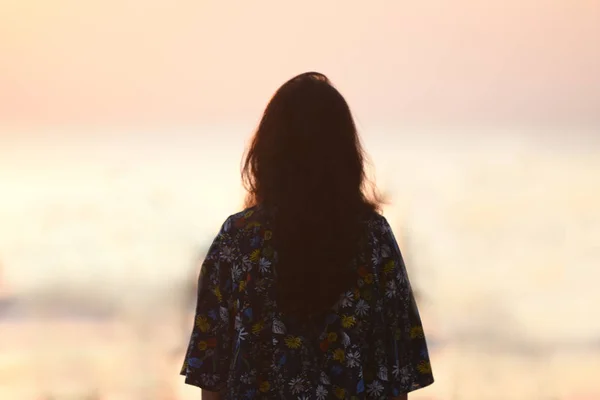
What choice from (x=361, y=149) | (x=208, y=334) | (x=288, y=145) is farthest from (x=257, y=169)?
(x=208, y=334)

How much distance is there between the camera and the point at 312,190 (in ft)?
7.11

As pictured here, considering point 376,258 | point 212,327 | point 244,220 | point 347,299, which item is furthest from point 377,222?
point 212,327

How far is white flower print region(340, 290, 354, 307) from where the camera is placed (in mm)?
2168

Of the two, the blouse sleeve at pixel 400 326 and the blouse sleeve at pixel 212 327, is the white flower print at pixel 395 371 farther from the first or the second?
the blouse sleeve at pixel 212 327

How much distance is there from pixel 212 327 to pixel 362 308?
338 mm

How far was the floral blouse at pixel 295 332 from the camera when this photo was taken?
216 cm

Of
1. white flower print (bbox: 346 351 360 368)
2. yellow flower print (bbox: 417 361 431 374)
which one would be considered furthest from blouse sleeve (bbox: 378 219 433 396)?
white flower print (bbox: 346 351 360 368)

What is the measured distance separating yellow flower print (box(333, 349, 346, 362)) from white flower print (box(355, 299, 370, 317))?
0.09 metres

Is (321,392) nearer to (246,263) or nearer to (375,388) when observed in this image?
(375,388)

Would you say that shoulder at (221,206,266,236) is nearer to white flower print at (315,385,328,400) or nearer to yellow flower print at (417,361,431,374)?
white flower print at (315,385,328,400)

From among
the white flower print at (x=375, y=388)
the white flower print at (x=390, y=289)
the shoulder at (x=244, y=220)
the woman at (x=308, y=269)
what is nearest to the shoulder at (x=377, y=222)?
the woman at (x=308, y=269)

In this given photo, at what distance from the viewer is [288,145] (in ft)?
7.20

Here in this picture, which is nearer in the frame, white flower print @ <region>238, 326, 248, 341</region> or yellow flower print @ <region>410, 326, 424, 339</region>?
white flower print @ <region>238, 326, 248, 341</region>

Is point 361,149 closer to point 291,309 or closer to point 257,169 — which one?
point 257,169
